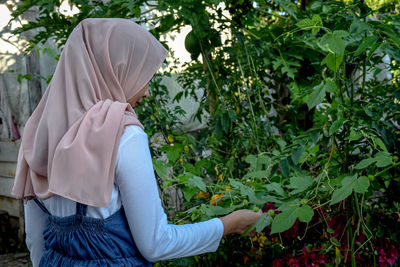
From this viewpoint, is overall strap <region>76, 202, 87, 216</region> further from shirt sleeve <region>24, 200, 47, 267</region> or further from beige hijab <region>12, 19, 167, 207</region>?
shirt sleeve <region>24, 200, 47, 267</region>

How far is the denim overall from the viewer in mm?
1401

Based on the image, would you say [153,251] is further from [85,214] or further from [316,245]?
[316,245]

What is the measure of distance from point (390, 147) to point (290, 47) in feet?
3.37

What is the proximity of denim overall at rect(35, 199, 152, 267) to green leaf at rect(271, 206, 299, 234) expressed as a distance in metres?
0.42

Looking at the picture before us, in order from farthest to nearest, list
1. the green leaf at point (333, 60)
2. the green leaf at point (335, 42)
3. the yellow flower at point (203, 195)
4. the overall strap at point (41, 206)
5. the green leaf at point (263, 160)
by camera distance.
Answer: the yellow flower at point (203, 195) → the green leaf at point (263, 160) → the overall strap at point (41, 206) → the green leaf at point (333, 60) → the green leaf at point (335, 42)

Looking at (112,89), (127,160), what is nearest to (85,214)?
→ (127,160)

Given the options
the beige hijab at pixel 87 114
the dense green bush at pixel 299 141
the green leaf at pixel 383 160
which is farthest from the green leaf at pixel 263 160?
the beige hijab at pixel 87 114

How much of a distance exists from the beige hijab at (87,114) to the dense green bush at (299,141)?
44 centimetres

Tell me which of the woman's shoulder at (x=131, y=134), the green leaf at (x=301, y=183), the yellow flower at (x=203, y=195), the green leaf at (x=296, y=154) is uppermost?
the woman's shoulder at (x=131, y=134)

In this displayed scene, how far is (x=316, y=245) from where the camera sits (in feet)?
6.90

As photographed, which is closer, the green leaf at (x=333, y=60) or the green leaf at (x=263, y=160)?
the green leaf at (x=333, y=60)

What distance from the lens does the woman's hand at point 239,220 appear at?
5.17 feet

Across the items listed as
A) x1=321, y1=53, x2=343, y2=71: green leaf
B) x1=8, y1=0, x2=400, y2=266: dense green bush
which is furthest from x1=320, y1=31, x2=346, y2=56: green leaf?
x1=321, y1=53, x2=343, y2=71: green leaf

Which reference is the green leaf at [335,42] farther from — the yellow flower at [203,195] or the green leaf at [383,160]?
the yellow flower at [203,195]
